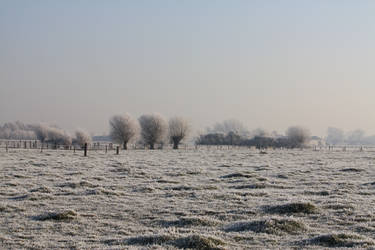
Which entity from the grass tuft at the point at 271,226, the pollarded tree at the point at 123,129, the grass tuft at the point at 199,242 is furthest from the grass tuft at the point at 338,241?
the pollarded tree at the point at 123,129

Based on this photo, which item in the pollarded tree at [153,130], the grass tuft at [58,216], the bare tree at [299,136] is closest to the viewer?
the grass tuft at [58,216]

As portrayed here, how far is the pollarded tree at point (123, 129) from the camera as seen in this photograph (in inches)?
5167

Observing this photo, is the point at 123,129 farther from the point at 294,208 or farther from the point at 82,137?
the point at 294,208

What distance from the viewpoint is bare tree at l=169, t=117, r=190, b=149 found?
138m

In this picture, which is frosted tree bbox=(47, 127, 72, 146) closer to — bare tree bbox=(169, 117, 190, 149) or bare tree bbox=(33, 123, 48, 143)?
bare tree bbox=(33, 123, 48, 143)

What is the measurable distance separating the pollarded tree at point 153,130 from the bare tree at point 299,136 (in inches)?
2366

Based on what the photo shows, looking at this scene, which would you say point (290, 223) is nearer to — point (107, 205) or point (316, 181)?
point (107, 205)

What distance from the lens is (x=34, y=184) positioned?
27.0 meters

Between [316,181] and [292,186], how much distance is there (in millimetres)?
2873

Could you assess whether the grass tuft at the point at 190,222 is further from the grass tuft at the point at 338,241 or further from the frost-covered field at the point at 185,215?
the grass tuft at the point at 338,241

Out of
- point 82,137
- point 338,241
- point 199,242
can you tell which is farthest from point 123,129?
point 338,241

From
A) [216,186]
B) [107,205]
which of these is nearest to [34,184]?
[107,205]

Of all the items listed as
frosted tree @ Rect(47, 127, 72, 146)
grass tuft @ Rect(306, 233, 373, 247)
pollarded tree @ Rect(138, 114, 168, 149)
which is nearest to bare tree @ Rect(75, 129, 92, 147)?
frosted tree @ Rect(47, 127, 72, 146)

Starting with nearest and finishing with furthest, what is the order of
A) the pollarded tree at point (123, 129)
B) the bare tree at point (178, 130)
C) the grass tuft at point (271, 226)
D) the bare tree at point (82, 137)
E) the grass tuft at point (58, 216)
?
1. the grass tuft at point (271, 226)
2. the grass tuft at point (58, 216)
3. the pollarded tree at point (123, 129)
4. the bare tree at point (178, 130)
5. the bare tree at point (82, 137)
